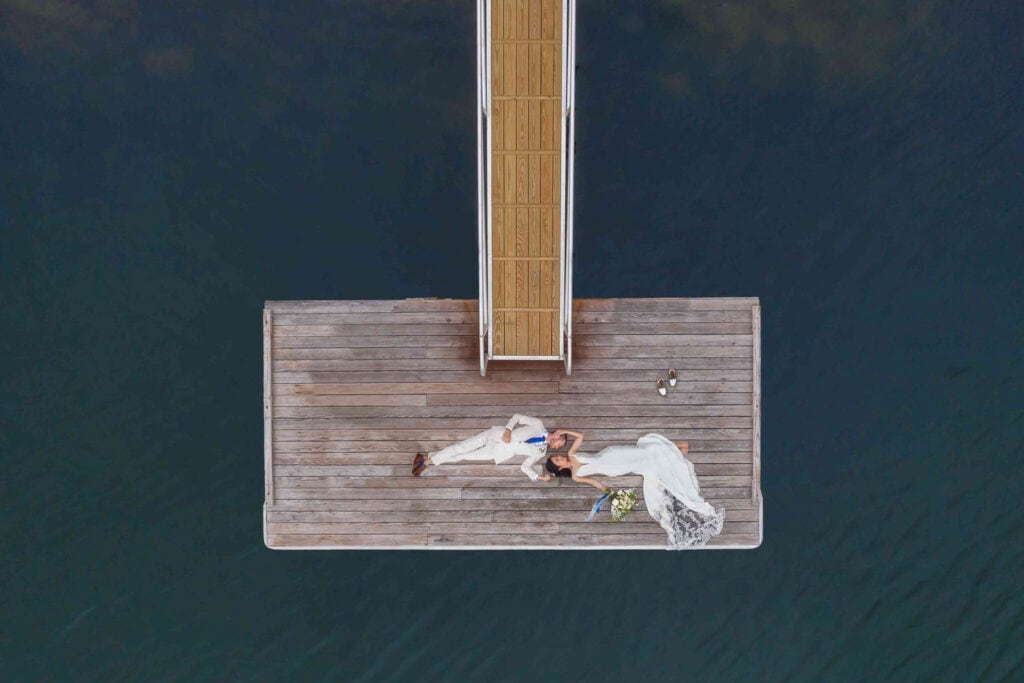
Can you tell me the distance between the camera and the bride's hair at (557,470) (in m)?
11.8

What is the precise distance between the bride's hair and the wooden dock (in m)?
0.21

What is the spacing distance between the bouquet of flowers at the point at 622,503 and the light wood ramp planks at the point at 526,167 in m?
2.46

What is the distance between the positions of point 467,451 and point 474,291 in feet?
10.4

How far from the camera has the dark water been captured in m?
13.3

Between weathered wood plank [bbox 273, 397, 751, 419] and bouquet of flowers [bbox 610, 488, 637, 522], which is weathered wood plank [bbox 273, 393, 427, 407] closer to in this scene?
weathered wood plank [bbox 273, 397, 751, 419]

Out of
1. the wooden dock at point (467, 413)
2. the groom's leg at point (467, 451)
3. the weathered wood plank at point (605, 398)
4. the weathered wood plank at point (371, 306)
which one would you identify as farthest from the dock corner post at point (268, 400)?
the weathered wood plank at point (605, 398)

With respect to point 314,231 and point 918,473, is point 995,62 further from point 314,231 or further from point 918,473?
point 314,231

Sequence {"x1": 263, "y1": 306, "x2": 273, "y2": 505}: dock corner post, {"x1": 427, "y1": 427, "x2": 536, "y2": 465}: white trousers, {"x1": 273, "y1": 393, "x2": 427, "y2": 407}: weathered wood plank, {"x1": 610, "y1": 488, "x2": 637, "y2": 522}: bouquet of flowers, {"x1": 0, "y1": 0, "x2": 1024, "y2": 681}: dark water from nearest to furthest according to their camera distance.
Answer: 1. {"x1": 610, "y1": 488, "x2": 637, "y2": 522}: bouquet of flowers
2. {"x1": 427, "y1": 427, "x2": 536, "y2": 465}: white trousers
3. {"x1": 263, "y1": 306, "x2": 273, "y2": 505}: dock corner post
4. {"x1": 273, "y1": 393, "x2": 427, "y2": 407}: weathered wood plank
5. {"x1": 0, "y1": 0, "x2": 1024, "y2": 681}: dark water

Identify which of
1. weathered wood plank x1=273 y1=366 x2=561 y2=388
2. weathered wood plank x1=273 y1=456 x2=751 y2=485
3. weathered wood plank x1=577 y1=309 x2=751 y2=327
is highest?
weathered wood plank x1=577 y1=309 x2=751 y2=327

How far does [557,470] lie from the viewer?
11.8m

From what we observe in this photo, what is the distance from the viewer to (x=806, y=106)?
13539 mm

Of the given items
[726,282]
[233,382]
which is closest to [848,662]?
[726,282]

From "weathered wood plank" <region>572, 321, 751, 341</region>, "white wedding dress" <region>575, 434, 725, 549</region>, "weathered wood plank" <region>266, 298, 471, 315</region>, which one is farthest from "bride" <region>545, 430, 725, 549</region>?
"weathered wood plank" <region>266, 298, 471, 315</region>

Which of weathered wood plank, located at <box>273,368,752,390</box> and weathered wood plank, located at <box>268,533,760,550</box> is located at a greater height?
weathered wood plank, located at <box>273,368,752,390</box>
